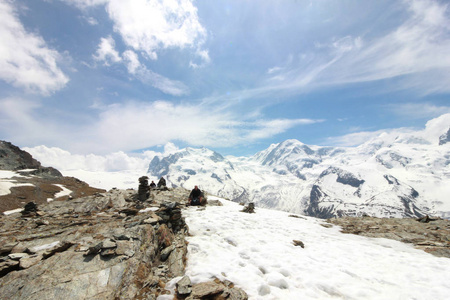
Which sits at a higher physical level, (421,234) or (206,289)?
(421,234)

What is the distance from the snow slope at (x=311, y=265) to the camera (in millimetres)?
8430

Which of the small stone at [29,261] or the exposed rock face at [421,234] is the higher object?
the small stone at [29,261]

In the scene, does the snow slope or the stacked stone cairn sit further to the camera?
the stacked stone cairn

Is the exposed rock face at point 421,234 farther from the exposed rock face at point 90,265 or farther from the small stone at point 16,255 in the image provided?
the small stone at point 16,255

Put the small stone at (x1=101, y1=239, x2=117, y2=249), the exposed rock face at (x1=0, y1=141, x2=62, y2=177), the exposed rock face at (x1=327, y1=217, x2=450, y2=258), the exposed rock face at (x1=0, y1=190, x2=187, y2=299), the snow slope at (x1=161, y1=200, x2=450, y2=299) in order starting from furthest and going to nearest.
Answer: the exposed rock face at (x1=0, y1=141, x2=62, y2=177), the exposed rock face at (x1=327, y1=217, x2=450, y2=258), the small stone at (x1=101, y1=239, x2=117, y2=249), the snow slope at (x1=161, y1=200, x2=450, y2=299), the exposed rock face at (x1=0, y1=190, x2=187, y2=299)

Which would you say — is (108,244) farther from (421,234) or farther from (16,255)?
(421,234)

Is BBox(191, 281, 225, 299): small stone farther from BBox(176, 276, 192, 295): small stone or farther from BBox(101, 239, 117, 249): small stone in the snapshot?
BBox(101, 239, 117, 249): small stone

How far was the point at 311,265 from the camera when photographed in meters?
10.6

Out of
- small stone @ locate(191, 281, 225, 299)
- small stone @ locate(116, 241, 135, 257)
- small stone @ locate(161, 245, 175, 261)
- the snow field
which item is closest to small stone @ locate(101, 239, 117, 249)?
small stone @ locate(116, 241, 135, 257)

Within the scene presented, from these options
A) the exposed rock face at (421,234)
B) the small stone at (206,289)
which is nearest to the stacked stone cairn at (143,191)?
the small stone at (206,289)

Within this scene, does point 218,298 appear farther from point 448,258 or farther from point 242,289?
point 448,258

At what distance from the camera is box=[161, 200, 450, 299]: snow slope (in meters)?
8.43

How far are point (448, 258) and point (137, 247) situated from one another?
739 inches

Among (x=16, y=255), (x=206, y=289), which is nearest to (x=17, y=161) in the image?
(x=16, y=255)
